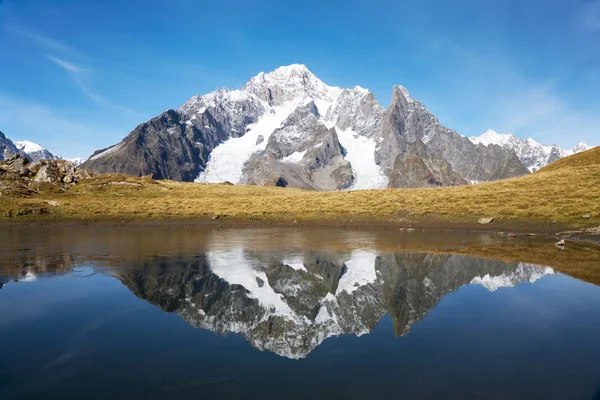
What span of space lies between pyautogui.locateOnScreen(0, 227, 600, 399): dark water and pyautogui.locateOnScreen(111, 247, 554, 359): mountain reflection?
3.5 inches

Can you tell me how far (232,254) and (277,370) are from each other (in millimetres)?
20256

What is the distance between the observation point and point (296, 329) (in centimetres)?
1462

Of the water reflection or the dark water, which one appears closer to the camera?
the dark water

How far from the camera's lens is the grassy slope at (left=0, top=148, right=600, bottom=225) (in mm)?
51094

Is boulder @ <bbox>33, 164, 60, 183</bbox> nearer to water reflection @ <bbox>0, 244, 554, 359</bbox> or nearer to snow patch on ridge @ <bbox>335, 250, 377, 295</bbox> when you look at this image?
water reflection @ <bbox>0, 244, 554, 359</bbox>

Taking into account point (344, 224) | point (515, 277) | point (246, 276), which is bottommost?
point (246, 276)

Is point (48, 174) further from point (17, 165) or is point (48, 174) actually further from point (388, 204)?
point (388, 204)

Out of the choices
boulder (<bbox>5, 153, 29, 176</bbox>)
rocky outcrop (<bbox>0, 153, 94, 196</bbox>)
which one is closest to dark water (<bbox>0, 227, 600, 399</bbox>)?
rocky outcrop (<bbox>0, 153, 94, 196</bbox>)

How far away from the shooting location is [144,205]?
2731 inches

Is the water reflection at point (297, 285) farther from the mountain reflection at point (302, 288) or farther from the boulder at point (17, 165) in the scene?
the boulder at point (17, 165)

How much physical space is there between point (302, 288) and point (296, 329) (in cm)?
573

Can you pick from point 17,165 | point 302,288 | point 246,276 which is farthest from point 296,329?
point 17,165

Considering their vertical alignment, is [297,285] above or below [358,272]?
below

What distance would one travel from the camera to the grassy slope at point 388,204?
51.1 metres
